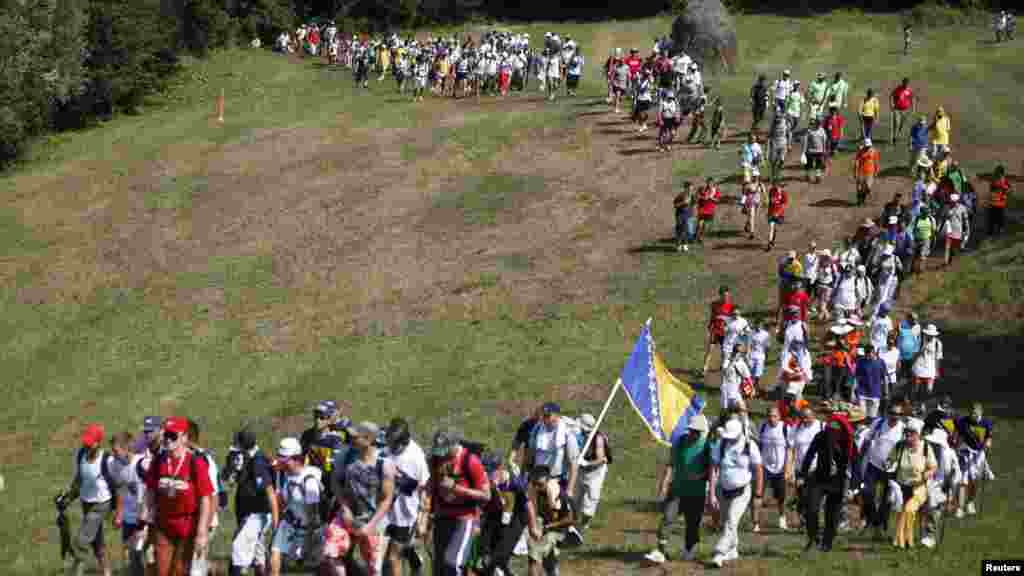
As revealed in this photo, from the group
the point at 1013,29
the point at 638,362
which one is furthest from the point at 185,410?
the point at 1013,29

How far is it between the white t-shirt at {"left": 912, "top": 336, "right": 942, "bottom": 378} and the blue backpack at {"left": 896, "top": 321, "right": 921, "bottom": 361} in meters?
0.38

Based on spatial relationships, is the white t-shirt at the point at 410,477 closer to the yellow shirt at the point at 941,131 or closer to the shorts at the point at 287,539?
the shorts at the point at 287,539

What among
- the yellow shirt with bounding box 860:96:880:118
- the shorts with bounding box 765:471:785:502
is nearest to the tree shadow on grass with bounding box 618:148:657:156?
the yellow shirt with bounding box 860:96:880:118

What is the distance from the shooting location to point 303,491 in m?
15.3

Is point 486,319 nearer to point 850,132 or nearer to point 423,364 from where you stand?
point 423,364

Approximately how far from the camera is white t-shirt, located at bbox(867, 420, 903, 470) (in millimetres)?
18656

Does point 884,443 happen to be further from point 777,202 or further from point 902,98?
point 902,98

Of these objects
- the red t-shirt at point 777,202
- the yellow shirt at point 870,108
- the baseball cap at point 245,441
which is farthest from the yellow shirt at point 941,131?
the baseball cap at point 245,441

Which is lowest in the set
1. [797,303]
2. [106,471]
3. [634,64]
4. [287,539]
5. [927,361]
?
[927,361]

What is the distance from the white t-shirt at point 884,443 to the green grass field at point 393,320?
1.11 m

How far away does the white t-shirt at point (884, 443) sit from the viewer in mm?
18656

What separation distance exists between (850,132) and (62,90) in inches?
1294

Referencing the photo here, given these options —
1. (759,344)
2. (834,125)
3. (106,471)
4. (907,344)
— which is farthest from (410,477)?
(834,125)

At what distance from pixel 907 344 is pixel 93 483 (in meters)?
17.1
